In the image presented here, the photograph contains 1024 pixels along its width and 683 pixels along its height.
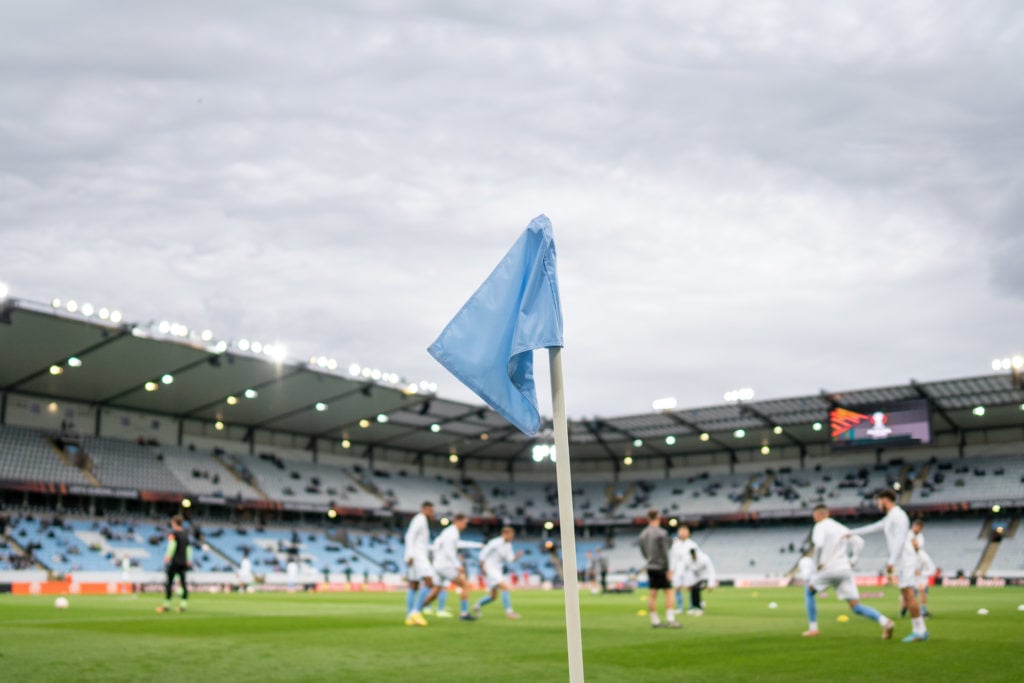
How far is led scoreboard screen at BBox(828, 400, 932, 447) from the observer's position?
50938 millimetres

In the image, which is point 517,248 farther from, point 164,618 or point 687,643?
point 164,618

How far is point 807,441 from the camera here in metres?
67.3

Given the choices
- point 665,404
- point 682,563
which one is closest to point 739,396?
point 665,404

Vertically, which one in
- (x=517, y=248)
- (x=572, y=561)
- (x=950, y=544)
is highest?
(x=517, y=248)

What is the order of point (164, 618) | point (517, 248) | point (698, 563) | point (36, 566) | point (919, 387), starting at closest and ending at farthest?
point (517, 248), point (164, 618), point (698, 563), point (36, 566), point (919, 387)

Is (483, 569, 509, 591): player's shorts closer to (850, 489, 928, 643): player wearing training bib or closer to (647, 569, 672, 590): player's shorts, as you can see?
(647, 569, 672, 590): player's shorts

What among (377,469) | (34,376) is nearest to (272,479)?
(377,469)

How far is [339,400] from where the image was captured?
54.6 meters

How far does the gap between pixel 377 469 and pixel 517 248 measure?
217 ft

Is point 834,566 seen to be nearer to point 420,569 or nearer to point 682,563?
point 420,569

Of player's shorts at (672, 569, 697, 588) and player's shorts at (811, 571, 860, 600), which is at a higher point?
player's shorts at (811, 571, 860, 600)

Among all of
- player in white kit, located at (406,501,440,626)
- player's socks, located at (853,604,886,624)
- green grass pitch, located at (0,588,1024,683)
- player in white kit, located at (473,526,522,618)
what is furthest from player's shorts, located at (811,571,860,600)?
player in white kit, located at (473,526,522,618)

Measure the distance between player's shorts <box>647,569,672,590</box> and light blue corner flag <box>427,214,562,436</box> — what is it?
12030mm

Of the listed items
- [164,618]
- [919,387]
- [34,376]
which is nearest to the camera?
[164,618]
